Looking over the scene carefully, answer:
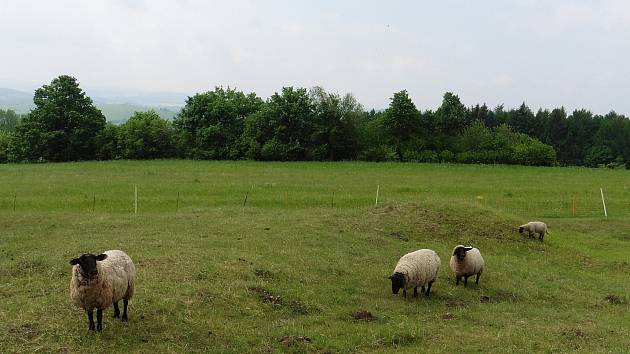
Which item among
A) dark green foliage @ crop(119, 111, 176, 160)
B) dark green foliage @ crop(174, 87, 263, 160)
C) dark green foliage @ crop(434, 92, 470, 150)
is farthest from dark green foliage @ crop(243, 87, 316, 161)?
dark green foliage @ crop(434, 92, 470, 150)

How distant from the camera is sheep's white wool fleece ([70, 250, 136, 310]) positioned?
12673mm

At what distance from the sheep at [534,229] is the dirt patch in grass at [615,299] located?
1155 centimetres

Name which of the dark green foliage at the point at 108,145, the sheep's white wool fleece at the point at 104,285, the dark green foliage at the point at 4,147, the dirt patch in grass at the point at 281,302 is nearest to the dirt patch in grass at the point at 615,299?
the dirt patch in grass at the point at 281,302

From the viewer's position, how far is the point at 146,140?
279 feet

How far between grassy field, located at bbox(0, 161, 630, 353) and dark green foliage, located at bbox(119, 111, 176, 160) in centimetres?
3330

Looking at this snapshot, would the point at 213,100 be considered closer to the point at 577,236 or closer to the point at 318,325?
the point at 577,236

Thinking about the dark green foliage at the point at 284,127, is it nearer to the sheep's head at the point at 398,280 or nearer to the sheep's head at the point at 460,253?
the sheep's head at the point at 460,253

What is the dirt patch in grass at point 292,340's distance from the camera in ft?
45.6

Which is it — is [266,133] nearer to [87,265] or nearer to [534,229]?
[534,229]

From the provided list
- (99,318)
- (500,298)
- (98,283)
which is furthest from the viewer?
(500,298)

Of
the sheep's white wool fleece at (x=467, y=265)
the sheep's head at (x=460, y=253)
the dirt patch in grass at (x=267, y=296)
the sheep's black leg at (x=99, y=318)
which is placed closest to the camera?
the sheep's black leg at (x=99, y=318)

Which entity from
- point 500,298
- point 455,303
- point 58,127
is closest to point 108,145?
point 58,127

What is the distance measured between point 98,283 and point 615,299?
761 inches

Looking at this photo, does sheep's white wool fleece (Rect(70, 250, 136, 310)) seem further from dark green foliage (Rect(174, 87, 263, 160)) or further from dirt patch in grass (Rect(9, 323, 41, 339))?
dark green foliage (Rect(174, 87, 263, 160))
